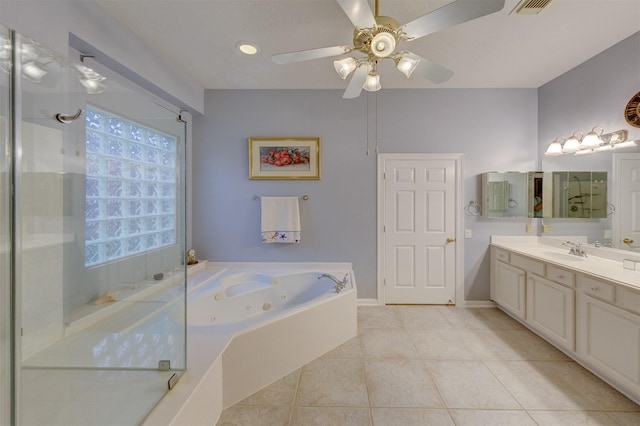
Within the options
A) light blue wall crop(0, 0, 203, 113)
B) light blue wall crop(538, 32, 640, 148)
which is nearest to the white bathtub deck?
light blue wall crop(0, 0, 203, 113)

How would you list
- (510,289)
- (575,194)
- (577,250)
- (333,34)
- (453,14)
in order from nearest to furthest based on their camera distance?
(453,14) → (333,34) → (577,250) → (575,194) → (510,289)

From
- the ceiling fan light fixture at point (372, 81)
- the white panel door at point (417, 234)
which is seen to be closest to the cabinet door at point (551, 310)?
the white panel door at point (417, 234)

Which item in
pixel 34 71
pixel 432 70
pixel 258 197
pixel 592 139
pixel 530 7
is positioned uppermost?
pixel 530 7

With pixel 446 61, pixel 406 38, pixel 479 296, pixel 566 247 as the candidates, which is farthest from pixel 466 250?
pixel 406 38

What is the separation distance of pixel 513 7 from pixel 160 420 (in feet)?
10.4

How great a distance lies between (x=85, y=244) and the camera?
146cm

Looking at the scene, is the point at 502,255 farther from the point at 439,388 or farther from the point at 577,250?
the point at 439,388

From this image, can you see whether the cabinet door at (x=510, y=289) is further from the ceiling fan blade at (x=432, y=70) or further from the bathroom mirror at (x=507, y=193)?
the ceiling fan blade at (x=432, y=70)

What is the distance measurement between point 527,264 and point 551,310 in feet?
1.49

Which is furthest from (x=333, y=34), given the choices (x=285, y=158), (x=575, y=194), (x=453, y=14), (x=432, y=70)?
(x=575, y=194)

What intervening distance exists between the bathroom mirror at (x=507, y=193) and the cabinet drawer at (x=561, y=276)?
3.17ft

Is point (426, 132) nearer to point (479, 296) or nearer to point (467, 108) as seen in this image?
point (467, 108)

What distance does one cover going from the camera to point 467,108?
10.2ft

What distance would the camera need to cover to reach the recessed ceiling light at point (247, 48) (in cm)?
219
